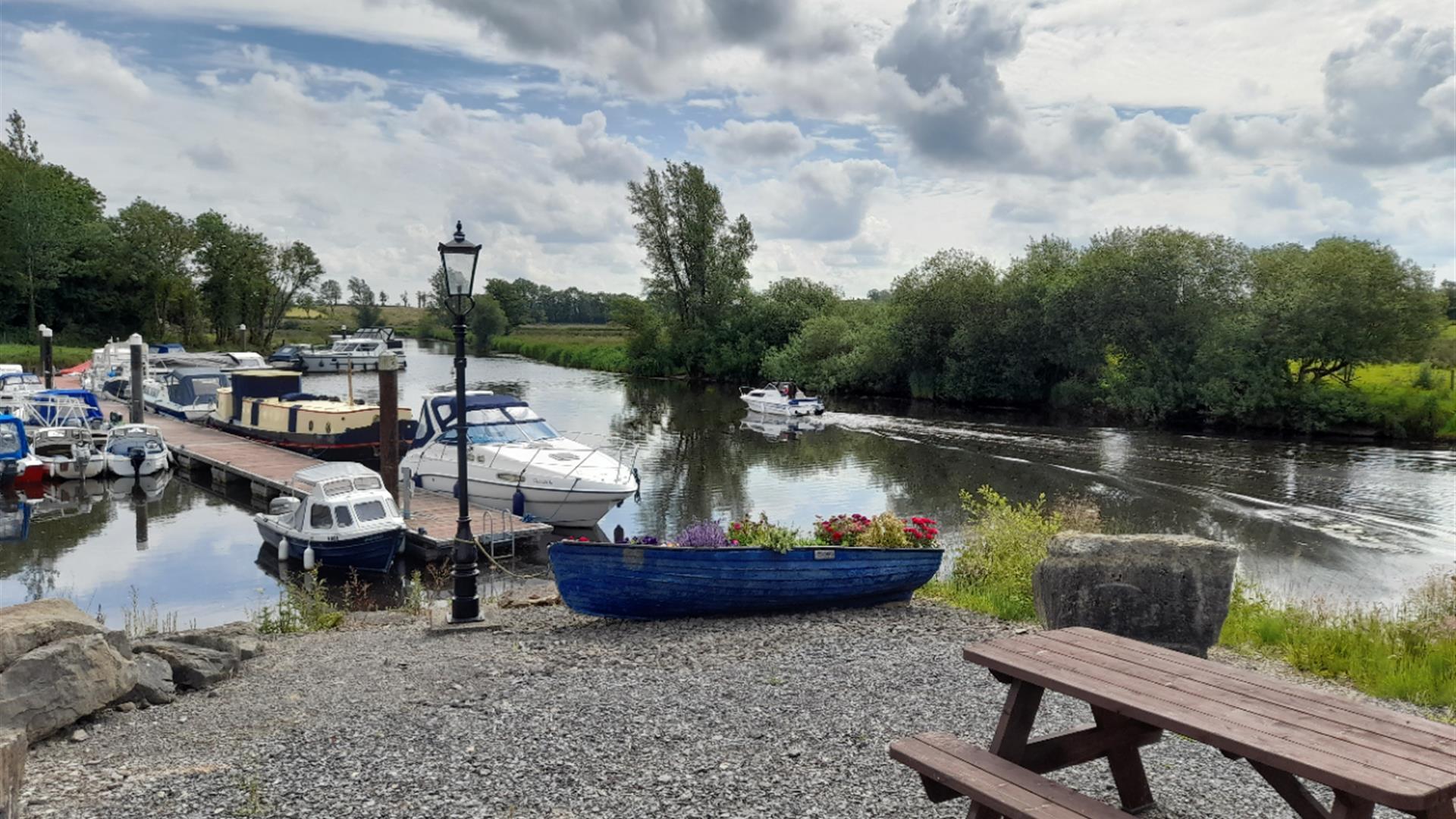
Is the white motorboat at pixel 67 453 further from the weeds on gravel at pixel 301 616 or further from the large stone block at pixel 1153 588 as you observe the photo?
the large stone block at pixel 1153 588

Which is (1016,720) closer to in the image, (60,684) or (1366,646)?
(1366,646)

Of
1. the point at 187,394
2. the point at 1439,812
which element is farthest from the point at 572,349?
the point at 1439,812

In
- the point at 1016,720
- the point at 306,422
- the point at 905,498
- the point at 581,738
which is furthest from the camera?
the point at 306,422

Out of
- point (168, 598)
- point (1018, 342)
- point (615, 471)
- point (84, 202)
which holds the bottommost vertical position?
point (168, 598)

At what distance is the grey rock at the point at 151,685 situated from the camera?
823 cm

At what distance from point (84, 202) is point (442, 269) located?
85.5 m

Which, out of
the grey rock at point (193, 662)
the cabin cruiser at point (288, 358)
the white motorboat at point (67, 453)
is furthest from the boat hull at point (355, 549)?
the cabin cruiser at point (288, 358)

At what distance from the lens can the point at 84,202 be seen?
79500 millimetres

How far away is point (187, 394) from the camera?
4241cm

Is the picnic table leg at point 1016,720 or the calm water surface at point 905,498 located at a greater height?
the picnic table leg at point 1016,720

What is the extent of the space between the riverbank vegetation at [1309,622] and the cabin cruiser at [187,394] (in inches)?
1452

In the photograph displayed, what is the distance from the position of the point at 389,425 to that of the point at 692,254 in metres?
56.7

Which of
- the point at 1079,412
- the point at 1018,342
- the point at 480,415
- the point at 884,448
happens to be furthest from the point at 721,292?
the point at 480,415

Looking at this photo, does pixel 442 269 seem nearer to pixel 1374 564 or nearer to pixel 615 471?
pixel 615 471
